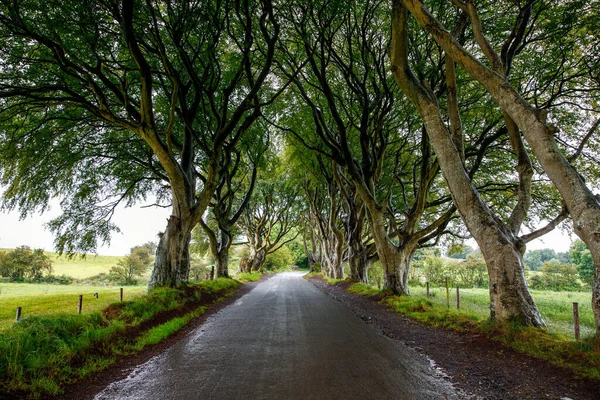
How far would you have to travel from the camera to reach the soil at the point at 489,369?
3.68 meters

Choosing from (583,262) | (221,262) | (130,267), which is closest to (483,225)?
(221,262)

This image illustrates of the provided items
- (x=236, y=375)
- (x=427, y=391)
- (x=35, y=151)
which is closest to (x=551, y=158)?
(x=427, y=391)

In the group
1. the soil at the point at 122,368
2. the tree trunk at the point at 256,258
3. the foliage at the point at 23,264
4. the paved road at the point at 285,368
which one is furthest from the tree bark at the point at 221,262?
the foliage at the point at 23,264

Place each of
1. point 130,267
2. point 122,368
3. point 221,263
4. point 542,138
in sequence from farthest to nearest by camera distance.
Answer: point 130,267, point 221,263, point 542,138, point 122,368

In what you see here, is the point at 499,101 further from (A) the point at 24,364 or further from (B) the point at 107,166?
(B) the point at 107,166

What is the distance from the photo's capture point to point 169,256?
418 inches

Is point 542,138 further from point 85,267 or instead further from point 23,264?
point 85,267

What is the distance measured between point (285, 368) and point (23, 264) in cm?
3522

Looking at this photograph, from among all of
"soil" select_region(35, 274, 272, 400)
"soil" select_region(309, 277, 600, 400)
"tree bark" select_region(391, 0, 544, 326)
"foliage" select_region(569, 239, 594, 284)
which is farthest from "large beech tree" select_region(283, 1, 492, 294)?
"foliage" select_region(569, 239, 594, 284)

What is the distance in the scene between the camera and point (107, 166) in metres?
14.1

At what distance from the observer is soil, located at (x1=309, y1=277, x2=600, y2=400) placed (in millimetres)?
3684

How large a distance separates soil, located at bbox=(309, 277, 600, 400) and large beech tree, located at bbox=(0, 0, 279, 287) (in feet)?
27.6

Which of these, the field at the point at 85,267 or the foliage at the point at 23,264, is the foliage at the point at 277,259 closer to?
the field at the point at 85,267

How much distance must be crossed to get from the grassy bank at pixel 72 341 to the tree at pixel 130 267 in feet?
105
